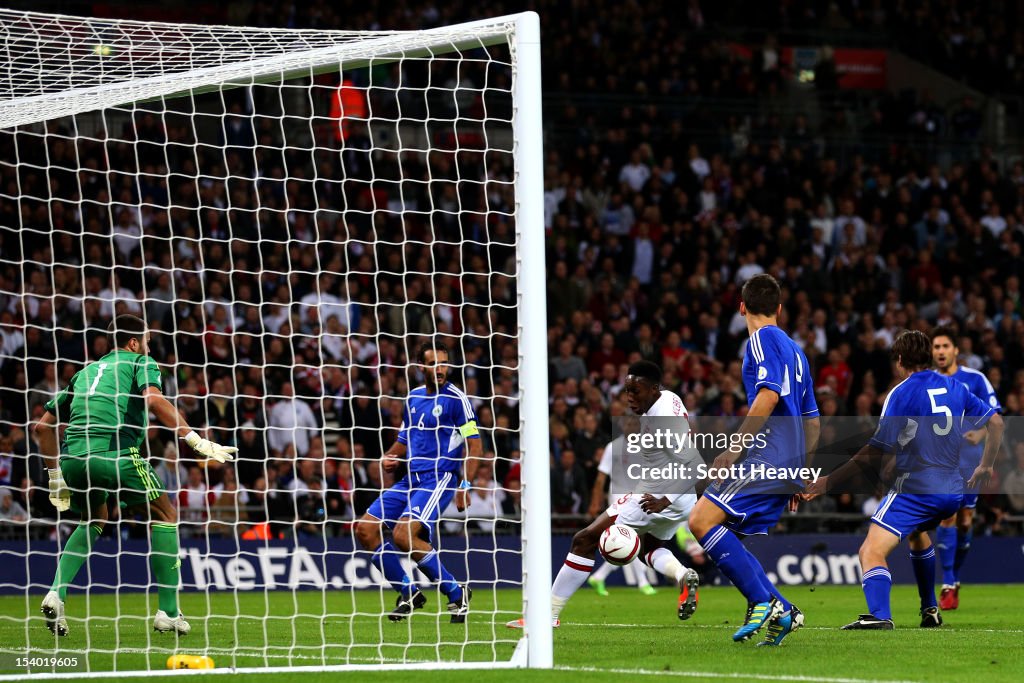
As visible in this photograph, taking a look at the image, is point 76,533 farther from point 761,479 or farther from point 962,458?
point 962,458

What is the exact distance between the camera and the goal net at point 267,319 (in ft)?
25.2

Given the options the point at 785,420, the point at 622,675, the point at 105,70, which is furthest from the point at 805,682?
the point at 105,70

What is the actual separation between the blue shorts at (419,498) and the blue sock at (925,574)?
11.3 ft

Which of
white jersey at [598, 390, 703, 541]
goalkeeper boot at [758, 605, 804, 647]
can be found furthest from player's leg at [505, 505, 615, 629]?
goalkeeper boot at [758, 605, 804, 647]

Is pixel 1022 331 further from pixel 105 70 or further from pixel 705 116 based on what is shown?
pixel 105 70

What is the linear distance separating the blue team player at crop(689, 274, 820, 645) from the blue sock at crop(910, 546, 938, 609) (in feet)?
8.52

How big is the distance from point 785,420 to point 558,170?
13.8 m

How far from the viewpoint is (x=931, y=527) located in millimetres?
9359

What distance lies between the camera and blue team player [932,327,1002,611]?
35.0 ft

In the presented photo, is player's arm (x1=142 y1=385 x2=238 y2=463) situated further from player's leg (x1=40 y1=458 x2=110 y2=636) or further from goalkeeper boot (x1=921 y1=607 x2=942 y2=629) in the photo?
goalkeeper boot (x1=921 y1=607 x2=942 y2=629)

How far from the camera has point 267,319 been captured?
16.7 metres

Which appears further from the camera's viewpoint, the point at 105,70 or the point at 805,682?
the point at 105,70

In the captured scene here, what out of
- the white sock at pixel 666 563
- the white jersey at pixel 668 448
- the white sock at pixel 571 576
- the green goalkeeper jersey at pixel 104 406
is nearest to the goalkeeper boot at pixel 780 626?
the white sock at pixel 571 576
